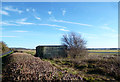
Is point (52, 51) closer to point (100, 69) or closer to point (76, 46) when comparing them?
point (76, 46)

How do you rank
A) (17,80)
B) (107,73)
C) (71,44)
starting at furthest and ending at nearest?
1. (71,44)
2. (107,73)
3. (17,80)

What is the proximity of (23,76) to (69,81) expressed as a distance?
2775 millimetres

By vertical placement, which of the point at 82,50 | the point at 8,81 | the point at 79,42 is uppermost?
the point at 79,42

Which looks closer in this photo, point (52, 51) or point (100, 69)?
point (100, 69)

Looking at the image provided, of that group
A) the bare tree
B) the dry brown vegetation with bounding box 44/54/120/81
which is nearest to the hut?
the bare tree

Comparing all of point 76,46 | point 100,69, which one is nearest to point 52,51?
point 76,46

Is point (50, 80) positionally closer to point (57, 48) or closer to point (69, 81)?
point (69, 81)

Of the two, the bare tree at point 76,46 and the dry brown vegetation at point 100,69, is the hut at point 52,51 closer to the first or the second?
the bare tree at point 76,46

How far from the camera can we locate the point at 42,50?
22.0 meters

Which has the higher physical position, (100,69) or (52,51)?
(52,51)

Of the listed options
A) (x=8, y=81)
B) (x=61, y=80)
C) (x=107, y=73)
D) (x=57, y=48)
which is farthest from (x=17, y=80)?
(x=57, y=48)

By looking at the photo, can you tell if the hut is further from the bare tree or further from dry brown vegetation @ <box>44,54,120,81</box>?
dry brown vegetation @ <box>44,54,120,81</box>

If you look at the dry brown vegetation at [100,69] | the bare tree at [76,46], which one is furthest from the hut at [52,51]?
the dry brown vegetation at [100,69]

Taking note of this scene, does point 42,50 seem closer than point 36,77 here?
No
